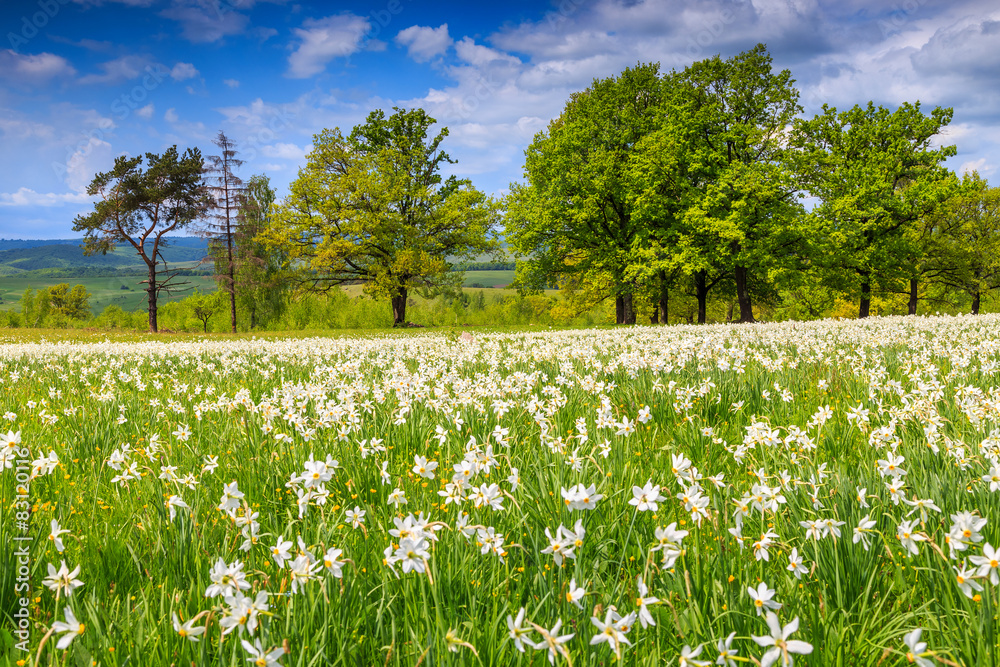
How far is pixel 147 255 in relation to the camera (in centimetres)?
4244

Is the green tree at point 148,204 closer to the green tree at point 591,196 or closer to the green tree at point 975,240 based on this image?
the green tree at point 591,196

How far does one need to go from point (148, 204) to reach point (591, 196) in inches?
1437

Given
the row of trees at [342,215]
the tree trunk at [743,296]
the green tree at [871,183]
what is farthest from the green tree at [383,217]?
the green tree at [871,183]

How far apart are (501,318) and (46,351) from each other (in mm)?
81538

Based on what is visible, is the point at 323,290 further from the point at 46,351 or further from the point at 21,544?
the point at 21,544

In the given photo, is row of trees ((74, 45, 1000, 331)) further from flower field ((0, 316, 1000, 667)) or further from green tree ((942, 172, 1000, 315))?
flower field ((0, 316, 1000, 667))

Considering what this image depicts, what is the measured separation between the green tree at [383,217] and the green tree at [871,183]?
25064 mm

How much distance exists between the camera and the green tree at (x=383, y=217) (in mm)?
39625

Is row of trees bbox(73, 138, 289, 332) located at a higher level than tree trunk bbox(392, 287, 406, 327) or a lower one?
higher

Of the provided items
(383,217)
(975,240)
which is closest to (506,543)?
(383,217)

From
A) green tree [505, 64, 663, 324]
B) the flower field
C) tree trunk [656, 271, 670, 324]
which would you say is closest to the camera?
the flower field

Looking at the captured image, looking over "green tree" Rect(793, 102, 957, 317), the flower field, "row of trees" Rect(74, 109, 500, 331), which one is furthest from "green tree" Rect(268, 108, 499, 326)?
the flower field

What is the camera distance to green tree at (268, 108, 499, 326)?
39.6 meters

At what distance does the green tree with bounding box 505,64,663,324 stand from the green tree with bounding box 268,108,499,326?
639 centimetres
